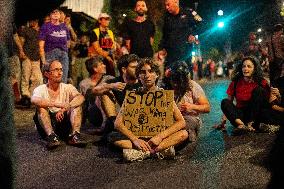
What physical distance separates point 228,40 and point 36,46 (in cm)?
4820

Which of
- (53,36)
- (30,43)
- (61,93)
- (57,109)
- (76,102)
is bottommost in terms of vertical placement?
(57,109)

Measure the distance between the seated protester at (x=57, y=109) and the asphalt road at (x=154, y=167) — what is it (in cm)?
21

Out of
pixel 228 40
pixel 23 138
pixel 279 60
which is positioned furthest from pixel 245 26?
pixel 23 138

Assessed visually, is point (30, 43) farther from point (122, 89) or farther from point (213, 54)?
point (213, 54)

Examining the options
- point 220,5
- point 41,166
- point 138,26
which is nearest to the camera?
point 41,166

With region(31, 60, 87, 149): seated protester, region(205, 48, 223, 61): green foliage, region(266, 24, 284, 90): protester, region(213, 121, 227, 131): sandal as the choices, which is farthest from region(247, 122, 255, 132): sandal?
region(205, 48, 223, 61): green foliage

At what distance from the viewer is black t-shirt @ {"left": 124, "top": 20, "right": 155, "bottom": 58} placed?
838 cm

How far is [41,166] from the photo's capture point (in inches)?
209

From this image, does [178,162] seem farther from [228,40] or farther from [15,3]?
[228,40]

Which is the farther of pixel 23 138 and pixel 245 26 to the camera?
pixel 245 26

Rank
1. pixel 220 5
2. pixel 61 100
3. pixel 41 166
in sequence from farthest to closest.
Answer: pixel 220 5
pixel 61 100
pixel 41 166

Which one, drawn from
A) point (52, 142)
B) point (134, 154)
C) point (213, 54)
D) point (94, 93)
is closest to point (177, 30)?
point (94, 93)

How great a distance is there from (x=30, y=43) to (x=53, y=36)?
1.50m

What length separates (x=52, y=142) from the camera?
6.11 metres
